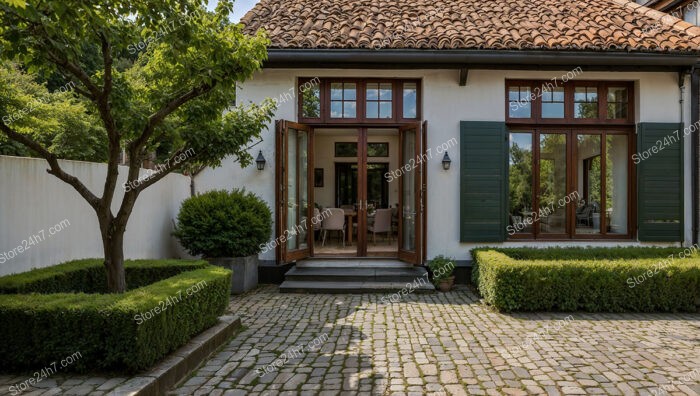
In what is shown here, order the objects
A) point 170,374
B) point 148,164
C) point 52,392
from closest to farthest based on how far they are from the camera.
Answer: point 52,392, point 170,374, point 148,164

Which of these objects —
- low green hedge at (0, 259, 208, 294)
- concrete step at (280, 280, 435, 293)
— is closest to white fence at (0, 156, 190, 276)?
low green hedge at (0, 259, 208, 294)

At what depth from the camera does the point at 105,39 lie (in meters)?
3.71

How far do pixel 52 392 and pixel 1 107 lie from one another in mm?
2678

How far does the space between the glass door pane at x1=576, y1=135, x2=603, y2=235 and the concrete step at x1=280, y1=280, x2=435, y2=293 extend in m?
3.24

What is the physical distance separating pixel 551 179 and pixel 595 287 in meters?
2.53

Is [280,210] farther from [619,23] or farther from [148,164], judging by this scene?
[148,164]

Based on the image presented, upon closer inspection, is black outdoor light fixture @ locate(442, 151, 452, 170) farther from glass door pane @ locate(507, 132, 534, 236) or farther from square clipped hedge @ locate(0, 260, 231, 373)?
square clipped hedge @ locate(0, 260, 231, 373)

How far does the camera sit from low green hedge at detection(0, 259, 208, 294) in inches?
163

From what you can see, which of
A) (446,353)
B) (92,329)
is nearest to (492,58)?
(446,353)

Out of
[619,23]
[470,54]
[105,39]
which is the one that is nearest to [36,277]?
[105,39]

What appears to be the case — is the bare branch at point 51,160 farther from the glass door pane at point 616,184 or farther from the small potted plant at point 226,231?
the glass door pane at point 616,184

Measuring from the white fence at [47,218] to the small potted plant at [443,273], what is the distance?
4892 mm

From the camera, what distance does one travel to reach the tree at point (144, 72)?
11.0 feet

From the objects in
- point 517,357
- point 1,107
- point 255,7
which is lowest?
point 517,357
